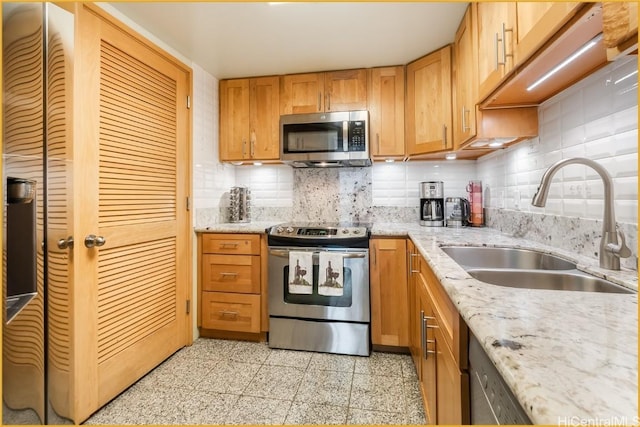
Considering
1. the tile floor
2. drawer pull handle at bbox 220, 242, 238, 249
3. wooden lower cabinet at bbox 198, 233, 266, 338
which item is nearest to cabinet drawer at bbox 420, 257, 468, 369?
the tile floor

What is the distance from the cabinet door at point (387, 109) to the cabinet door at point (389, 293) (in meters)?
0.85

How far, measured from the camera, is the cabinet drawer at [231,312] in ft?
7.59

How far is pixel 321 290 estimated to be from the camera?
7.04ft

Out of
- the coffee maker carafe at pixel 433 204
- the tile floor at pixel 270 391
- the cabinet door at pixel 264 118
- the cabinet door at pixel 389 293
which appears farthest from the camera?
the cabinet door at pixel 264 118

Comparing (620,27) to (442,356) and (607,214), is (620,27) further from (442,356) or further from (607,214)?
(442,356)

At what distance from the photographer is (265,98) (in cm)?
261

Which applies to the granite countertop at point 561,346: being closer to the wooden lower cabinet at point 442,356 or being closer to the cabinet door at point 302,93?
the wooden lower cabinet at point 442,356

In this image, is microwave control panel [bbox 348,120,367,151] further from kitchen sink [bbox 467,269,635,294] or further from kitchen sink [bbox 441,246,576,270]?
kitchen sink [bbox 467,269,635,294]

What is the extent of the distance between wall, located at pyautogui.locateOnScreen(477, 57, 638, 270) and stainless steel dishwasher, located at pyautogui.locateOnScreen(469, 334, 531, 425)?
27.3 inches

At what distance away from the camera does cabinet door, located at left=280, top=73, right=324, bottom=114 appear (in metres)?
2.52

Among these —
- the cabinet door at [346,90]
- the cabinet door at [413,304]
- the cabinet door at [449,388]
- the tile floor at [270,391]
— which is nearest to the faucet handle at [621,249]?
the cabinet door at [449,388]

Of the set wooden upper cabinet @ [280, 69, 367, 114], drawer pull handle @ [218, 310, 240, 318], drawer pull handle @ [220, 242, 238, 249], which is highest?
wooden upper cabinet @ [280, 69, 367, 114]

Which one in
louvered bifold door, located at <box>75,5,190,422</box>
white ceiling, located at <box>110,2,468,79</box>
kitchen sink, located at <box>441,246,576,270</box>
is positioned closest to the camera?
kitchen sink, located at <box>441,246,576,270</box>

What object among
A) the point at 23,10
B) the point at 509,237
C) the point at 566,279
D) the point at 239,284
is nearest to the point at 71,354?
the point at 239,284
